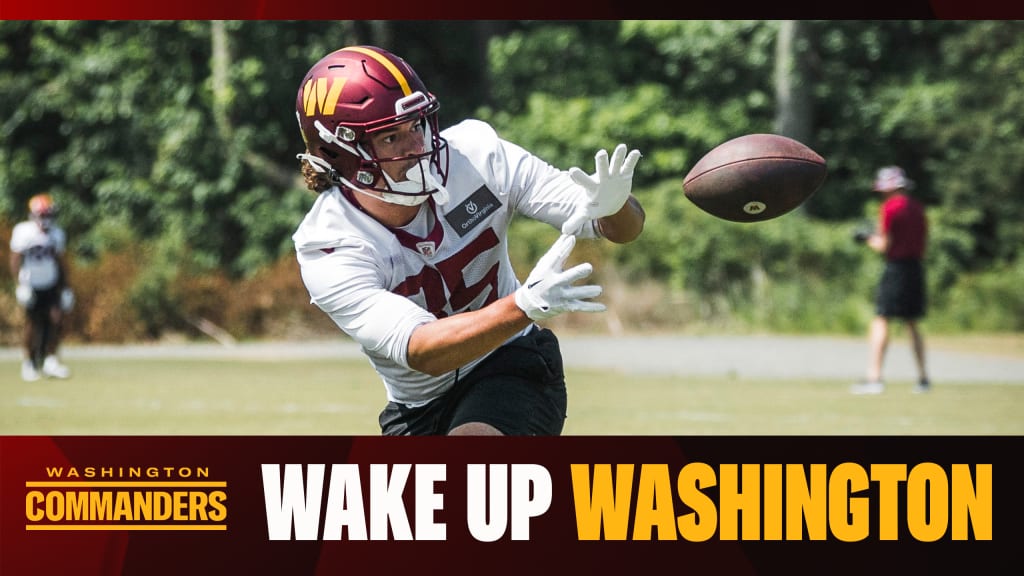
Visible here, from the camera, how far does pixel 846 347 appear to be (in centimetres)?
1288

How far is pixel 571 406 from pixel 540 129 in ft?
30.1

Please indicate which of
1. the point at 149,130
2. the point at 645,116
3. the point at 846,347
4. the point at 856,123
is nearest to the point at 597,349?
the point at 846,347

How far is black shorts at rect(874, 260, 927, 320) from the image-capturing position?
31.4 ft

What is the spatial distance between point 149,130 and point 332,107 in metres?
15.6

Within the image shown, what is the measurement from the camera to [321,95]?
380 centimetres

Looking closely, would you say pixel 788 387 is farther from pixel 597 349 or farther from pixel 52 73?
pixel 52 73

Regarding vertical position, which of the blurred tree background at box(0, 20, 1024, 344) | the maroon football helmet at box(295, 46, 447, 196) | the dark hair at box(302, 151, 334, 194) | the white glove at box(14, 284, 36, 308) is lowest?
the white glove at box(14, 284, 36, 308)

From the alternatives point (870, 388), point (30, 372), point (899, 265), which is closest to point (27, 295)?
point (30, 372)

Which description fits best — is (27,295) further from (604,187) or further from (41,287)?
(604,187)

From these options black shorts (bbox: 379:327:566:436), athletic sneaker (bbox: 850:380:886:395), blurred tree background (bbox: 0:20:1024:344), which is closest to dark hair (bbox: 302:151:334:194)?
black shorts (bbox: 379:327:566:436)

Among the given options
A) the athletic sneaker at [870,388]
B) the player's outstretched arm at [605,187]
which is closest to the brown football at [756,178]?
the player's outstretched arm at [605,187]

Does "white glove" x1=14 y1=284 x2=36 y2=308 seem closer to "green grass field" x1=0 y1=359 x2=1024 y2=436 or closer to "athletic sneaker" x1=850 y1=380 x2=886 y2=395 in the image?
"green grass field" x1=0 y1=359 x2=1024 y2=436

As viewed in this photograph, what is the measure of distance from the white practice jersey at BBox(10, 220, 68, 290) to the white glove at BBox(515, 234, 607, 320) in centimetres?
888

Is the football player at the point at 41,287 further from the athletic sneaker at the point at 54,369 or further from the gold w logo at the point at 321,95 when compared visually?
the gold w logo at the point at 321,95
